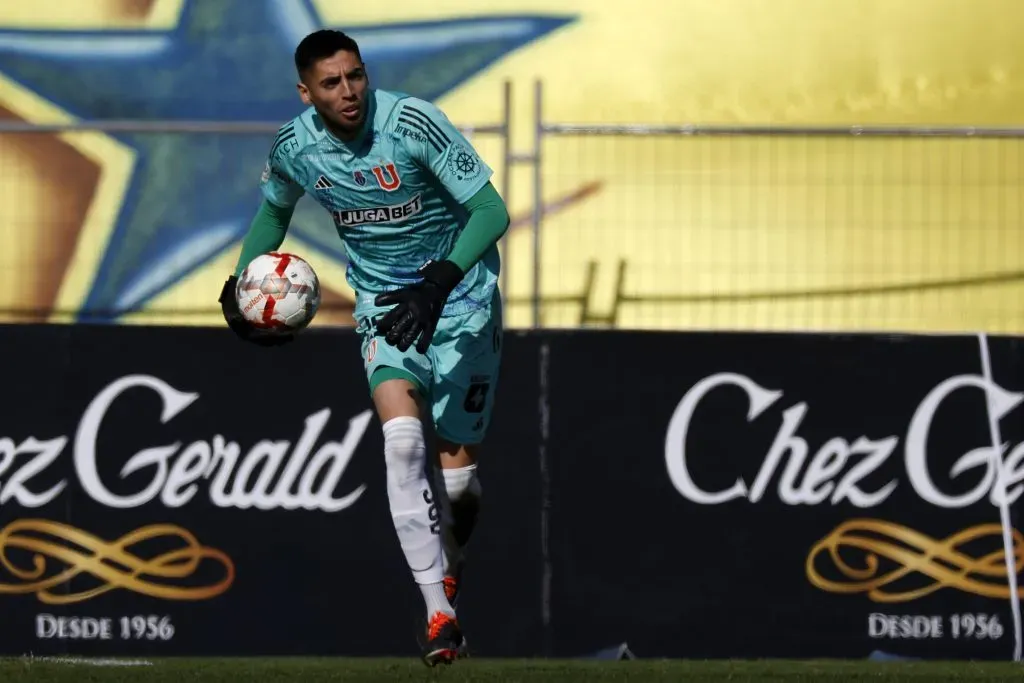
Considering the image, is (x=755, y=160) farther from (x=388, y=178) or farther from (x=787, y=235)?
(x=388, y=178)

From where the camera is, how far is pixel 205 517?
35.5 ft

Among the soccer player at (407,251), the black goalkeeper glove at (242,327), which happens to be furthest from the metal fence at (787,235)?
the black goalkeeper glove at (242,327)

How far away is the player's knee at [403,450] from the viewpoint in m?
8.17

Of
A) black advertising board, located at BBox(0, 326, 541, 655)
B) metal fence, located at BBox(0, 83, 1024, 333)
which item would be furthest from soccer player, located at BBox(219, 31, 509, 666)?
metal fence, located at BBox(0, 83, 1024, 333)

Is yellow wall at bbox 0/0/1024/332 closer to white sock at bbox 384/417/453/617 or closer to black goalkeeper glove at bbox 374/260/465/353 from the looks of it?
white sock at bbox 384/417/453/617

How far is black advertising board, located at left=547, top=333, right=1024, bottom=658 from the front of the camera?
1077cm

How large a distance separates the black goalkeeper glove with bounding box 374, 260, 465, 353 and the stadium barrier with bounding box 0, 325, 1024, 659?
2.91 meters

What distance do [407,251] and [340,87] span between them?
2.86 ft

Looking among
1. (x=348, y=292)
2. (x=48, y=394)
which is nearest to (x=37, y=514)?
(x=48, y=394)

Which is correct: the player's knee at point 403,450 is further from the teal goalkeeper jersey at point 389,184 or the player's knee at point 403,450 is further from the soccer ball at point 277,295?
the teal goalkeeper jersey at point 389,184

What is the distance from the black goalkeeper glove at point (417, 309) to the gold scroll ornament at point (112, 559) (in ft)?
11.2

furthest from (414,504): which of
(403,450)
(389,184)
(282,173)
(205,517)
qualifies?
(205,517)

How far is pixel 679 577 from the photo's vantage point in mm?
10789

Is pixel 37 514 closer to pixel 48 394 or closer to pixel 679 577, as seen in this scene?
pixel 48 394
